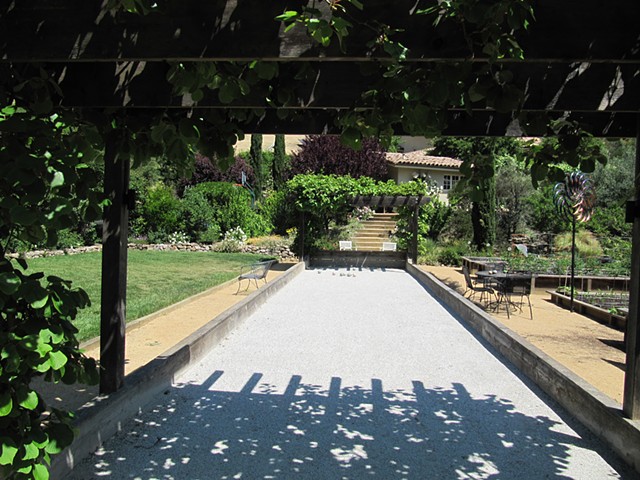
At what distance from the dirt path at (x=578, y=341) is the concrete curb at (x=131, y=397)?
4384mm

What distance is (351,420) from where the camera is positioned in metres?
4.46

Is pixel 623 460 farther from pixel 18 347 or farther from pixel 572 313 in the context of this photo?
pixel 572 313

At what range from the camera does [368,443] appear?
3.99 metres

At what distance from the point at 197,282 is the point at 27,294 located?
→ 10606mm

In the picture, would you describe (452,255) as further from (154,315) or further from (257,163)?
(257,163)

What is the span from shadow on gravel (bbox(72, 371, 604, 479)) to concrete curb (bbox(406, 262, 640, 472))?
0.88 feet

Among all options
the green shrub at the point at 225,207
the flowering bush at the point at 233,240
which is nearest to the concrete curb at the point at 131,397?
the flowering bush at the point at 233,240

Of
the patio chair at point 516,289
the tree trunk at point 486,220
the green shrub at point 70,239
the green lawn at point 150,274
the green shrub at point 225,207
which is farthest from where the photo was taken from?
the green shrub at point 225,207

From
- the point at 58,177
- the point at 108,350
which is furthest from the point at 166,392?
the point at 58,177

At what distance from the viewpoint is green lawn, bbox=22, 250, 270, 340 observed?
8797mm

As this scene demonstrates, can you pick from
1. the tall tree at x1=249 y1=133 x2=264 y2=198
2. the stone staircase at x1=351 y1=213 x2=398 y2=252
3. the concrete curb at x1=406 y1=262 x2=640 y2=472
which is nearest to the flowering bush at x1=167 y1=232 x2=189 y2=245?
the stone staircase at x1=351 y1=213 x2=398 y2=252

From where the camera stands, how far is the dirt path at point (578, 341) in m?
5.68

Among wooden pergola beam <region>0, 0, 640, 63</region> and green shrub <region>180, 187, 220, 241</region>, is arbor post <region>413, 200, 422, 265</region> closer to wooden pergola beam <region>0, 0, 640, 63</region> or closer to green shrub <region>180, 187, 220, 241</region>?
green shrub <region>180, 187, 220, 241</region>

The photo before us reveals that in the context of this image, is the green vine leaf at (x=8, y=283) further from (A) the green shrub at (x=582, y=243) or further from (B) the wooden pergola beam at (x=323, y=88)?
(A) the green shrub at (x=582, y=243)
